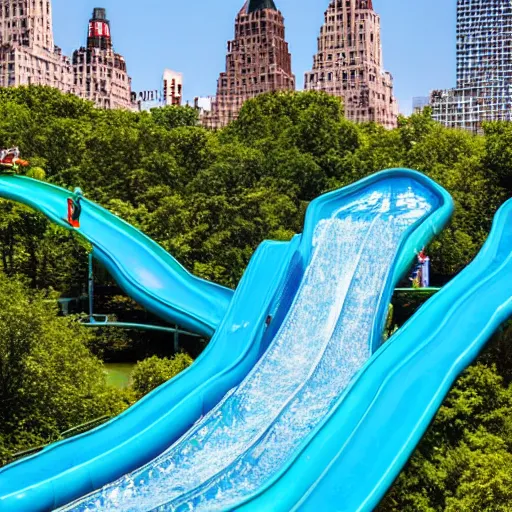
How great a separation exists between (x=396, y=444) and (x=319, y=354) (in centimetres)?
328

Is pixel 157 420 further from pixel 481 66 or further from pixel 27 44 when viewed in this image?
pixel 481 66

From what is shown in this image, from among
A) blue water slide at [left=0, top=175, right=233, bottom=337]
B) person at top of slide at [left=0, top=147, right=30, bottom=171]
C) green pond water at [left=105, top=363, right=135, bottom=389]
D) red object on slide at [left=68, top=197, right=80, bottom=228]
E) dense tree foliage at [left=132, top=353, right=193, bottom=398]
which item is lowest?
green pond water at [left=105, top=363, right=135, bottom=389]

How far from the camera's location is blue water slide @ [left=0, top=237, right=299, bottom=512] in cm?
1185

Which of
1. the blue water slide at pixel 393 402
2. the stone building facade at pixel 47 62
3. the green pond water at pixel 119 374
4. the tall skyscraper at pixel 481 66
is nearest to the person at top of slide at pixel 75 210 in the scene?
the green pond water at pixel 119 374

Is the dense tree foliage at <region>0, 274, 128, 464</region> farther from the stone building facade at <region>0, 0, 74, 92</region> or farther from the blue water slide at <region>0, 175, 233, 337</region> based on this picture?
the stone building facade at <region>0, 0, 74, 92</region>

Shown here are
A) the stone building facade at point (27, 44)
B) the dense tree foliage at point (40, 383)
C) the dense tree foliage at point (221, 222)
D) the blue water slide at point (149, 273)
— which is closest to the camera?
the dense tree foliage at point (221, 222)

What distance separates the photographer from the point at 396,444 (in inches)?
465

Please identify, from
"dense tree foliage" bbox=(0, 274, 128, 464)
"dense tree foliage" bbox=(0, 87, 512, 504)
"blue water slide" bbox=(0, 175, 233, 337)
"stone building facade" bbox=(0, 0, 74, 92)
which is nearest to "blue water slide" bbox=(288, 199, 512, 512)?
"dense tree foliage" bbox=(0, 87, 512, 504)

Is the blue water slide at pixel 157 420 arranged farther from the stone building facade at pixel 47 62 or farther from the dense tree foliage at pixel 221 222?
the stone building facade at pixel 47 62

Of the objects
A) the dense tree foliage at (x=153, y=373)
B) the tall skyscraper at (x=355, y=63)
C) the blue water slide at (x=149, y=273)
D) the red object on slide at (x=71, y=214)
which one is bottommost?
the dense tree foliage at (x=153, y=373)

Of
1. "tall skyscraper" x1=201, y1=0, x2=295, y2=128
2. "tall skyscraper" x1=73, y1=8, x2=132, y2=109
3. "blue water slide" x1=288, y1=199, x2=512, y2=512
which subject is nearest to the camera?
"blue water slide" x1=288, y1=199, x2=512, y2=512

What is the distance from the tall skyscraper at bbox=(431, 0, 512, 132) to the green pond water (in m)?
80.6

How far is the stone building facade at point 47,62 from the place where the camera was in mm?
91562

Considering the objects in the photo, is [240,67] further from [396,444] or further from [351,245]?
[396,444]
